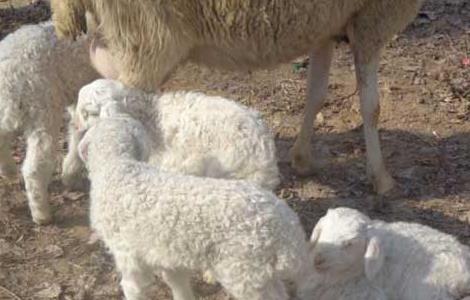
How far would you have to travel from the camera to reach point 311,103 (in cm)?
615

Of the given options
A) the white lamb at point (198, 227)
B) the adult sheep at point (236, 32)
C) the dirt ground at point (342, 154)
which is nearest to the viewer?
the white lamb at point (198, 227)

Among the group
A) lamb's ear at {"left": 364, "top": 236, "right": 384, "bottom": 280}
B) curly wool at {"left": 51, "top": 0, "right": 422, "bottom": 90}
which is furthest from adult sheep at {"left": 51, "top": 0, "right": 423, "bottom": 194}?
lamb's ear at {"left": 364, "top": 236, "right": 384, "bottom": 280}

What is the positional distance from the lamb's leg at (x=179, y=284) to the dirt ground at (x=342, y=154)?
39cm

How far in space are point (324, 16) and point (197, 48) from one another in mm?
710

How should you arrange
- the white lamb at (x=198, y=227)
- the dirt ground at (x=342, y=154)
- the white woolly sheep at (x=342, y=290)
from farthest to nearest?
the dirt ground at (x=342, y=154)
the white woolly sheep at (x=342, y=290)
the white lamb at (x=198, y=227)

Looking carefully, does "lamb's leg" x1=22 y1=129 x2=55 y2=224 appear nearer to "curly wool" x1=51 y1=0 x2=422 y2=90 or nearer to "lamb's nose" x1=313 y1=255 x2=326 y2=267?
"curly wool" x1=51 y1=0 x2=422 y2=90

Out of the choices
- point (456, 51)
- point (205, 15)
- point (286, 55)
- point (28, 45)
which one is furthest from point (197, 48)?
point (456, 51)

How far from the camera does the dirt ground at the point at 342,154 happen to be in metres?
5.13

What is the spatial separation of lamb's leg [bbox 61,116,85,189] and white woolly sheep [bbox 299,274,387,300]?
5.77 ft

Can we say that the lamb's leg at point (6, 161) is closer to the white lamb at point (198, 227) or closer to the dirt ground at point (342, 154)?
the dirt ground at point (342, 154)

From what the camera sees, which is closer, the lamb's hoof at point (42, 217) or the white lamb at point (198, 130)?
the white lamb at point (198, 130)

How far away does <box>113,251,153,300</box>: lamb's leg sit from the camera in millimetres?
4191

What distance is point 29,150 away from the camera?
5316 mm

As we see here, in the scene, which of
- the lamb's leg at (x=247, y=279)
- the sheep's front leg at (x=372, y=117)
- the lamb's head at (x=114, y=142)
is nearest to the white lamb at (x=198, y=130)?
the lamb's head at (x=114, y=142)
